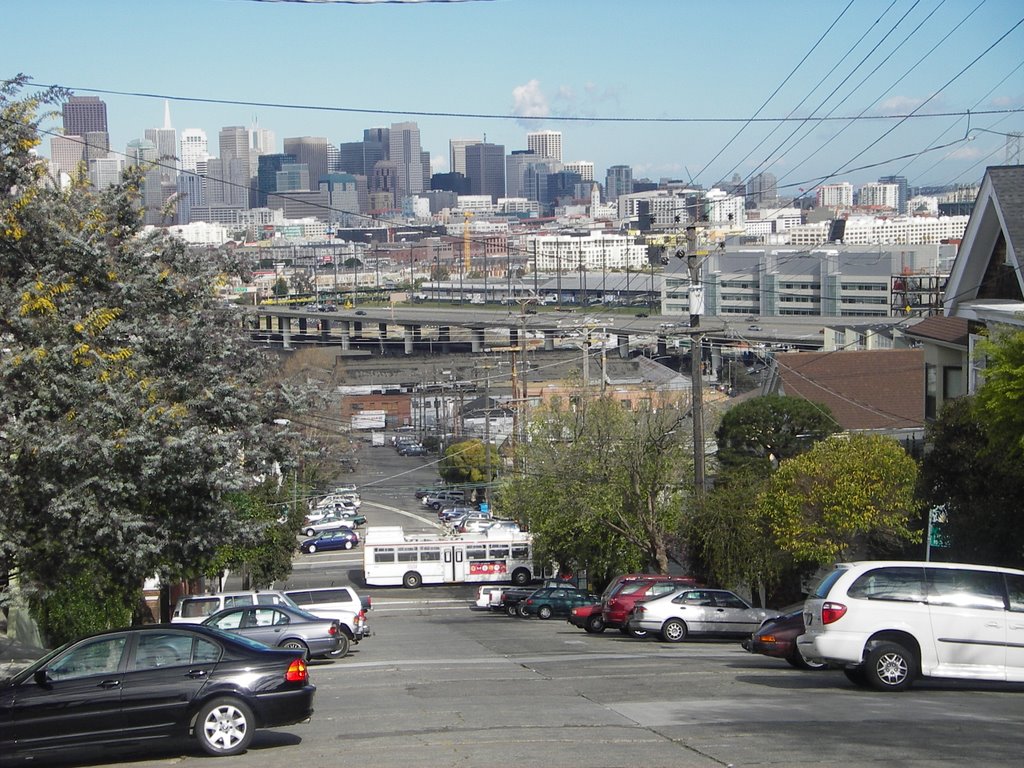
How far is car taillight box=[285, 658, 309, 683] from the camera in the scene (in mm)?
12655

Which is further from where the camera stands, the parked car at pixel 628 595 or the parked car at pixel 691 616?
the parked car at pixel 628 595

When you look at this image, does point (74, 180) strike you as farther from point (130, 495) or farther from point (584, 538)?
point (584, 538)

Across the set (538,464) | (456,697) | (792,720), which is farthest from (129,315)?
(538,464)

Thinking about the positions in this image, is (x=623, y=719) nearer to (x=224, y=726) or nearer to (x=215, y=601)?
(x=224, y=726)

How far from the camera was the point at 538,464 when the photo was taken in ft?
139

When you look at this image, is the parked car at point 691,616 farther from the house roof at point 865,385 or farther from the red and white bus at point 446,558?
the red and white bus at point 446,558

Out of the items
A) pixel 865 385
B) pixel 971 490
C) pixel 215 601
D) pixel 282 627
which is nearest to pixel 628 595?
pixel 971 490

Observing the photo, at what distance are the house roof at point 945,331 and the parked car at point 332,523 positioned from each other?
40.0 meters

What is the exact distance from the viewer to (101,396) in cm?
1764

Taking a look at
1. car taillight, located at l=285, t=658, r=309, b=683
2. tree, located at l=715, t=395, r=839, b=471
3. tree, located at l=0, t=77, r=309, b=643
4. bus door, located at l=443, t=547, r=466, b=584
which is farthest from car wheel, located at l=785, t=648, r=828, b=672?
bus door, located at l=443, t=547, r=466, b=584

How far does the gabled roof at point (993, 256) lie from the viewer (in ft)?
88.5

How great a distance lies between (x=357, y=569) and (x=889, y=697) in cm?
4868


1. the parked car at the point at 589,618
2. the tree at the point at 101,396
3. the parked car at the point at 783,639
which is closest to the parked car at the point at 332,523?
the parked car at the point at 589,618

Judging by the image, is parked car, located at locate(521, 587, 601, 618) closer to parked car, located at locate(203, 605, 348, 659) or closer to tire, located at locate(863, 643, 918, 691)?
parked car, located at locate(203, 605, 348, 659)
